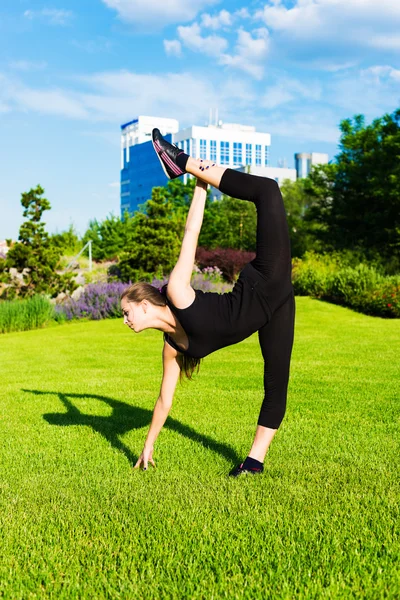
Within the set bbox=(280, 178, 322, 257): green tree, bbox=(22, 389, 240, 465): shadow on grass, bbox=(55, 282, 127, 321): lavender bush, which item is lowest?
bbox=(22, 389, 240, 465): shadow on grass

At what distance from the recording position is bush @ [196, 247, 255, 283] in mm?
23500

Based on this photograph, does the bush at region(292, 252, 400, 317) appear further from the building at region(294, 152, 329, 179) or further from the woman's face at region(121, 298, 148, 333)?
the building at region(294, 152, 329, 179)

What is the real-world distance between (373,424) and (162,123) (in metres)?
143

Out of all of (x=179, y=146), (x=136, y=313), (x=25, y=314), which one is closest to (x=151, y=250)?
(x=25, y=314)

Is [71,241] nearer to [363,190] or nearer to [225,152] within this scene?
[363,190]

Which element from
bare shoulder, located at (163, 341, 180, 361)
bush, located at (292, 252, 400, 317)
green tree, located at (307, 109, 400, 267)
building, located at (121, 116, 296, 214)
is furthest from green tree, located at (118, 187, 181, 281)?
building, located at (121, 116, 296, 214)

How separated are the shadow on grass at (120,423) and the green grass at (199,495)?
0.06 feet

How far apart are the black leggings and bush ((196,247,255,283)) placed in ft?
61.5

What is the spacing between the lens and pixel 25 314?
16.7m

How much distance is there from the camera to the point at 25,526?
12.1 ft

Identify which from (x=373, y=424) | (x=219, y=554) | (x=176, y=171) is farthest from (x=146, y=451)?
(x=373, y=424)

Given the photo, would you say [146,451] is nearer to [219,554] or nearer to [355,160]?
[219,554]

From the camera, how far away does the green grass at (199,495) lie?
10.0 feet

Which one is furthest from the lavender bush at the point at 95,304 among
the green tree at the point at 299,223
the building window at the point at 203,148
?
the building window at the point at 203,148
